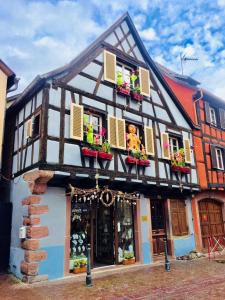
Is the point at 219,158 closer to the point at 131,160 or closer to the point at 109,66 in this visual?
the point at 131,160

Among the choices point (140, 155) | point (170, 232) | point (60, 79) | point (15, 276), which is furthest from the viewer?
point (170, 232)

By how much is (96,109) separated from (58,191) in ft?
10.3

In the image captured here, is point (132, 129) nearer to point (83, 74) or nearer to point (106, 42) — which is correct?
point (83, 74)

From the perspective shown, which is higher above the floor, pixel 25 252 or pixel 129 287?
pixel 25 252

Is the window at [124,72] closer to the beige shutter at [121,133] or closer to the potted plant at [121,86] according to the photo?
the potted plant at [121,86]

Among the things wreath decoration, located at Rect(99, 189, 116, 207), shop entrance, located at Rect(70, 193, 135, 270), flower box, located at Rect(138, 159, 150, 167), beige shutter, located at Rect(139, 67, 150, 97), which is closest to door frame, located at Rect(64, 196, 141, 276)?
shop entrance, located at Rect(70, 193, 135, 270)

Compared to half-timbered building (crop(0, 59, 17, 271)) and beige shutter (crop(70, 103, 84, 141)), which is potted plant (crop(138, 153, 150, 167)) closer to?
beige shutter (crop(70, 103, 84, 141))

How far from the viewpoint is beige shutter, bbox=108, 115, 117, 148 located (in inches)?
368

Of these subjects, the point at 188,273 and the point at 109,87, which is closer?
the point at 188,273

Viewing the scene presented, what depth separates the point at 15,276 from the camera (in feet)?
26.1

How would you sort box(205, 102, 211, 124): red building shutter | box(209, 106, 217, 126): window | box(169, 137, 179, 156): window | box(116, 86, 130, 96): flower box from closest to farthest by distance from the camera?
box(116, 86, 130, 96): flower box, box(169, 137, 179, 156): window, box(205, 102, 211, 124): red building shutter, box(209, 106, 217, 126): window

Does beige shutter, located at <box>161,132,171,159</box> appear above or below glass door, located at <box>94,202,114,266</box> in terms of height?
above

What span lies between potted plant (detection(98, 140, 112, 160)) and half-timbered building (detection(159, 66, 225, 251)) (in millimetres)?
5631

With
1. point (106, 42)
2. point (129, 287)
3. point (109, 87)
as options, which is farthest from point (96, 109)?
point (129, 287)
